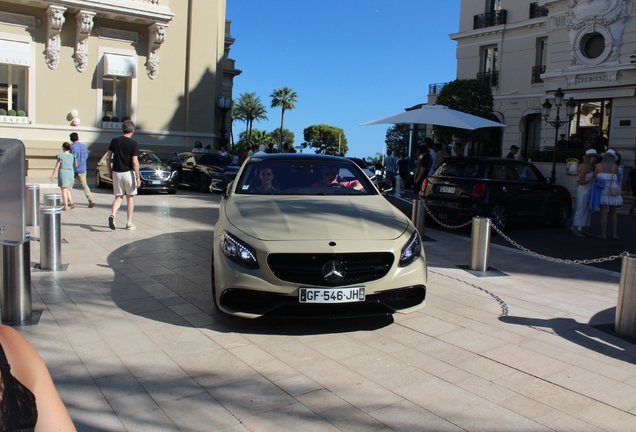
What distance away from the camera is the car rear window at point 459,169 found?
38.5 ft

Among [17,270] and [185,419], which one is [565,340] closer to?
[185,419]

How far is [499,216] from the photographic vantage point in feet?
38.6

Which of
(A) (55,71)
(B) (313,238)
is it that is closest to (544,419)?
(B) (313,238)

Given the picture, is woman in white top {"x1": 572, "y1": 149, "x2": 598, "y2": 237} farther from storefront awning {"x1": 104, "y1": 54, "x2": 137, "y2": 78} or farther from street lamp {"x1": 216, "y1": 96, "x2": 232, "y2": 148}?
storefront awning {"x1": 104, "y1": 54, "x2": 137, "y2": 78}

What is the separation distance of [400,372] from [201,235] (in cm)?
651

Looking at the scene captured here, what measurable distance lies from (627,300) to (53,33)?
2196 cm

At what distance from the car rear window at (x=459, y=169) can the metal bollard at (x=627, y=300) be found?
256 inches

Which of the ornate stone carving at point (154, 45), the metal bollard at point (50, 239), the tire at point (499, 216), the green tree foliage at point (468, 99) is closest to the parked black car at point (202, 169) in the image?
the ornate stone carving at point (154, 45)

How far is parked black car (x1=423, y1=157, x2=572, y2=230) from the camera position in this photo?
37.5 ft

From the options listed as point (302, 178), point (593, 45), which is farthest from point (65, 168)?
point (593, 45)

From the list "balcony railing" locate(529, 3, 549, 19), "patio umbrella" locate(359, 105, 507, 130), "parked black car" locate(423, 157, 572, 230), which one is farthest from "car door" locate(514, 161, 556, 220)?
"balcony railing" locate(529, 3, 549, 19)

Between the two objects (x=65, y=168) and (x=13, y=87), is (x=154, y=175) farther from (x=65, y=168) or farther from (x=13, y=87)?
(x=13, y=87)

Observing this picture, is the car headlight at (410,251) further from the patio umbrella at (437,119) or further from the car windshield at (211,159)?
the car windshield at (211,159)

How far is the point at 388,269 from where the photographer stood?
16.1ft
